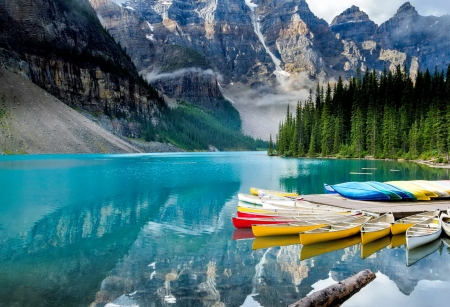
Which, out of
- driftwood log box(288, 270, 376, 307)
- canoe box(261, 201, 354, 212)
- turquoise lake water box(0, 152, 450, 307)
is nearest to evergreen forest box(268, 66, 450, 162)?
canoe box(261, 201, 354, 212)

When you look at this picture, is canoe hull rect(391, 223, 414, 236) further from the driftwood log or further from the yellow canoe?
the driftwood log

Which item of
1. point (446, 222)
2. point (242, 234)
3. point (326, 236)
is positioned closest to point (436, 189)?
point (446, 222)

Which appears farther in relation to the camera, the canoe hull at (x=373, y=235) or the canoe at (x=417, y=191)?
the canoe at (x=417, y=191)

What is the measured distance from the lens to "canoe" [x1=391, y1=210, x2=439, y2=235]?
19438 millimetres

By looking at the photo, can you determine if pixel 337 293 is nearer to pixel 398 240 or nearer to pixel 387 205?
pixel 398 240

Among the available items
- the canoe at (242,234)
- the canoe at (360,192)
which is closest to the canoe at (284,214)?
the canoe at (242,234)

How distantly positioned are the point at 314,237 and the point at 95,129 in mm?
150246

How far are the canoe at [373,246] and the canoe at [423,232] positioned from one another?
3.79ft

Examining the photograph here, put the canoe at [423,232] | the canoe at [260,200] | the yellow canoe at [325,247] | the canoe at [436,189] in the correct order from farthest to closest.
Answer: the canoe at [436,189], the canoe at [260,200], the canoe at [423,232], the yellow canoe at [325,247]

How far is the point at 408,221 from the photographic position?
20219 mm

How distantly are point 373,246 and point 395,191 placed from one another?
1009 cm

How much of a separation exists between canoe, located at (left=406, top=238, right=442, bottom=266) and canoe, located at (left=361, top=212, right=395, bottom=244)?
1693 millimetres

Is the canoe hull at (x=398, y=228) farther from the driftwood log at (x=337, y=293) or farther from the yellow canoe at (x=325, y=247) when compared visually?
the driftwood log at (x=337, y=293)

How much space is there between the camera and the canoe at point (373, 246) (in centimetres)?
1666
